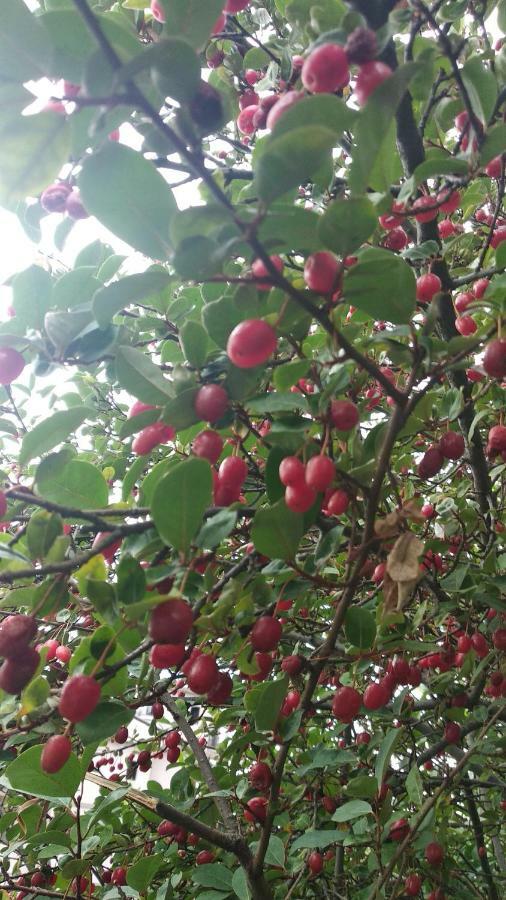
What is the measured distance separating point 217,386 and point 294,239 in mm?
277

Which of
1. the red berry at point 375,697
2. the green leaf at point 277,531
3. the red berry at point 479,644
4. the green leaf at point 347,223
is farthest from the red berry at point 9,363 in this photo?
the red berry at point 479,644

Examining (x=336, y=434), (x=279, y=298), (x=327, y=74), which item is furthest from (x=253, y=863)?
(x=327, y=74)

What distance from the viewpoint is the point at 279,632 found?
3.83ft

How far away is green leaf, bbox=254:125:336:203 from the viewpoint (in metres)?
0.65

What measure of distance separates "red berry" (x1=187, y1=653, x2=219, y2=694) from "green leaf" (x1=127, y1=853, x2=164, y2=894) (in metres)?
1.11

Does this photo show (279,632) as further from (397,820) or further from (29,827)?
(29,827)

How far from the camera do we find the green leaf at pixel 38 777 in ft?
4.47

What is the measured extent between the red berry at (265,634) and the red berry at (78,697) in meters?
0.34

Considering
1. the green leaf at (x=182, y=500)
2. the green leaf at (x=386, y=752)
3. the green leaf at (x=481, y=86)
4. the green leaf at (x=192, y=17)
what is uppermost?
the green leaf at (x=481, y=86)

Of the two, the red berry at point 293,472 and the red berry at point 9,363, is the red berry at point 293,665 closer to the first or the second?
the red berry at point 293,472

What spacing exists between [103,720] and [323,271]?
0.84 meters

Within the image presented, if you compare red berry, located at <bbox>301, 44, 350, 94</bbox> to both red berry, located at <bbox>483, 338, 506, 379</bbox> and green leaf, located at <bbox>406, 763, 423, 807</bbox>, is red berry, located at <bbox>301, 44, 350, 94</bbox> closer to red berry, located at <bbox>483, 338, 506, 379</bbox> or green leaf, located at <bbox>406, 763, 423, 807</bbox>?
red berry, located at <bbox>483, 338, 506, 379</bbox>

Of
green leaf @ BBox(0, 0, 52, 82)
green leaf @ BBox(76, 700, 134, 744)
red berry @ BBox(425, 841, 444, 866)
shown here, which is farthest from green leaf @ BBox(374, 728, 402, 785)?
green leaf @ BBox(0, 0, 52, 82)

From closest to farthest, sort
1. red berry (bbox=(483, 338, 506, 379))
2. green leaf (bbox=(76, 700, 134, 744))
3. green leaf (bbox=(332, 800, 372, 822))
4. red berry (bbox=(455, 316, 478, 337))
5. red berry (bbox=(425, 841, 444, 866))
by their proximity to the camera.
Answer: red berry (bbox=(483, 338, 506, 379))
green leaf (bbox=(76, 700, 134, 744))
red berry (bbox=(455, 316, 478, 337))
green leaf (bbox=(332, 800, 372, 822))
red berry (bbox=(425, 841, 444, 866))
